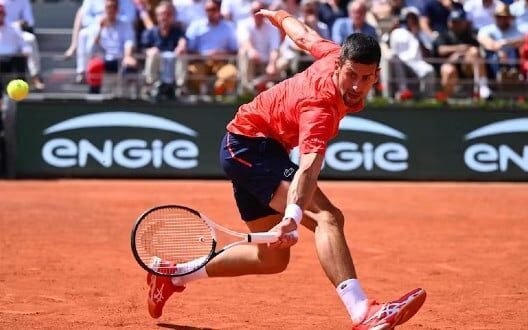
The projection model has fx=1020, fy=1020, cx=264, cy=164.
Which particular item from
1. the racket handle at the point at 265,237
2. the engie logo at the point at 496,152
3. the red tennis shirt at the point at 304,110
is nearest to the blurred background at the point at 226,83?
the engie logo at the point at 496,152

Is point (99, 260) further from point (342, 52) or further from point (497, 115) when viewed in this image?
point (497, 115)

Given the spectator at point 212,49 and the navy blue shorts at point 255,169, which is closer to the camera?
the navy blue shorts at point 255,169

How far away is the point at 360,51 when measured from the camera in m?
5.29

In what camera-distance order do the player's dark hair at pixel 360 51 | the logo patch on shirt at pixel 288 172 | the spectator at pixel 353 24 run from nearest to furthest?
1. the player's dark hair at pixel 360 51
2. the logo patch on shirt at pixel 288 172
3. the spectator at pixel 353 24

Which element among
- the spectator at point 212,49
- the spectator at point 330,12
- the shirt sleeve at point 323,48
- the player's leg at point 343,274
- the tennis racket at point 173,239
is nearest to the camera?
the player's leg at point 343,274

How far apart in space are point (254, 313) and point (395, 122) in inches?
340

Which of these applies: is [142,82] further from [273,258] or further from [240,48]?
[273,258]

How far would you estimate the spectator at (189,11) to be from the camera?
15852mm

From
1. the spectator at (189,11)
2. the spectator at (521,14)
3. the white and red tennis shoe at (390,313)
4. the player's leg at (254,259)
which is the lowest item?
the spectator at (189,11)

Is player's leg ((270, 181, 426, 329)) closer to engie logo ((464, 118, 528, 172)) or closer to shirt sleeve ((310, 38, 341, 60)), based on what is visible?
shirt sleeve ((310, 38, 341, 60))

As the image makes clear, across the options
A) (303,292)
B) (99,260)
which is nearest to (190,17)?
(99,260)

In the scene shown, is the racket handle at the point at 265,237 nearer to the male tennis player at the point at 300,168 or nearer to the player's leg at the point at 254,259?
the male tennis player at the point at 300,168

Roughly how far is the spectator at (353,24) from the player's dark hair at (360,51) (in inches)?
373

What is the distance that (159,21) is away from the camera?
49.4 feet
